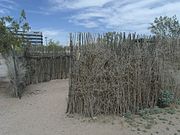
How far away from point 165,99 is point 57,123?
330 cm

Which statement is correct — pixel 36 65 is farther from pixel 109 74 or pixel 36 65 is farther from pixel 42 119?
pixel 109 74

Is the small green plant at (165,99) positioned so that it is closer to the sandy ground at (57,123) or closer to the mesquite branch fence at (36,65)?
the sandy ground at (57,123)

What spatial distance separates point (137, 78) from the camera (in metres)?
7.30

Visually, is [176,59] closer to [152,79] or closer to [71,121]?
[152,79]

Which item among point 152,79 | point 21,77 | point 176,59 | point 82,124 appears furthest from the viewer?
point 21,77

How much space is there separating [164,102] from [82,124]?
109 inches

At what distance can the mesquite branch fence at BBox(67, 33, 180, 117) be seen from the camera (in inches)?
272

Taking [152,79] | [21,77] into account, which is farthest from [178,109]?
[21,77]

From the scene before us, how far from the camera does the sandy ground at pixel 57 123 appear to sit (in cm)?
596

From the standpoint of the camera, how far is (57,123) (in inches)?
258

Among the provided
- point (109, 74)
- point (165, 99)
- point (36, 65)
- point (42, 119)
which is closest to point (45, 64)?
point (36, 65)

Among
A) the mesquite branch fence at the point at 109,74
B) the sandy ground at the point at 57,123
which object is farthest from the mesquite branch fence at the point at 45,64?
the mesquite branch fence at the point at 109,74

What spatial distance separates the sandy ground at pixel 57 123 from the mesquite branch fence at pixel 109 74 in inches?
15.8

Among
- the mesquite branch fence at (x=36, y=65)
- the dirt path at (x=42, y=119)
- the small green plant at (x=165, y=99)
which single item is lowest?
the dirt path at (x=42, y=119)
